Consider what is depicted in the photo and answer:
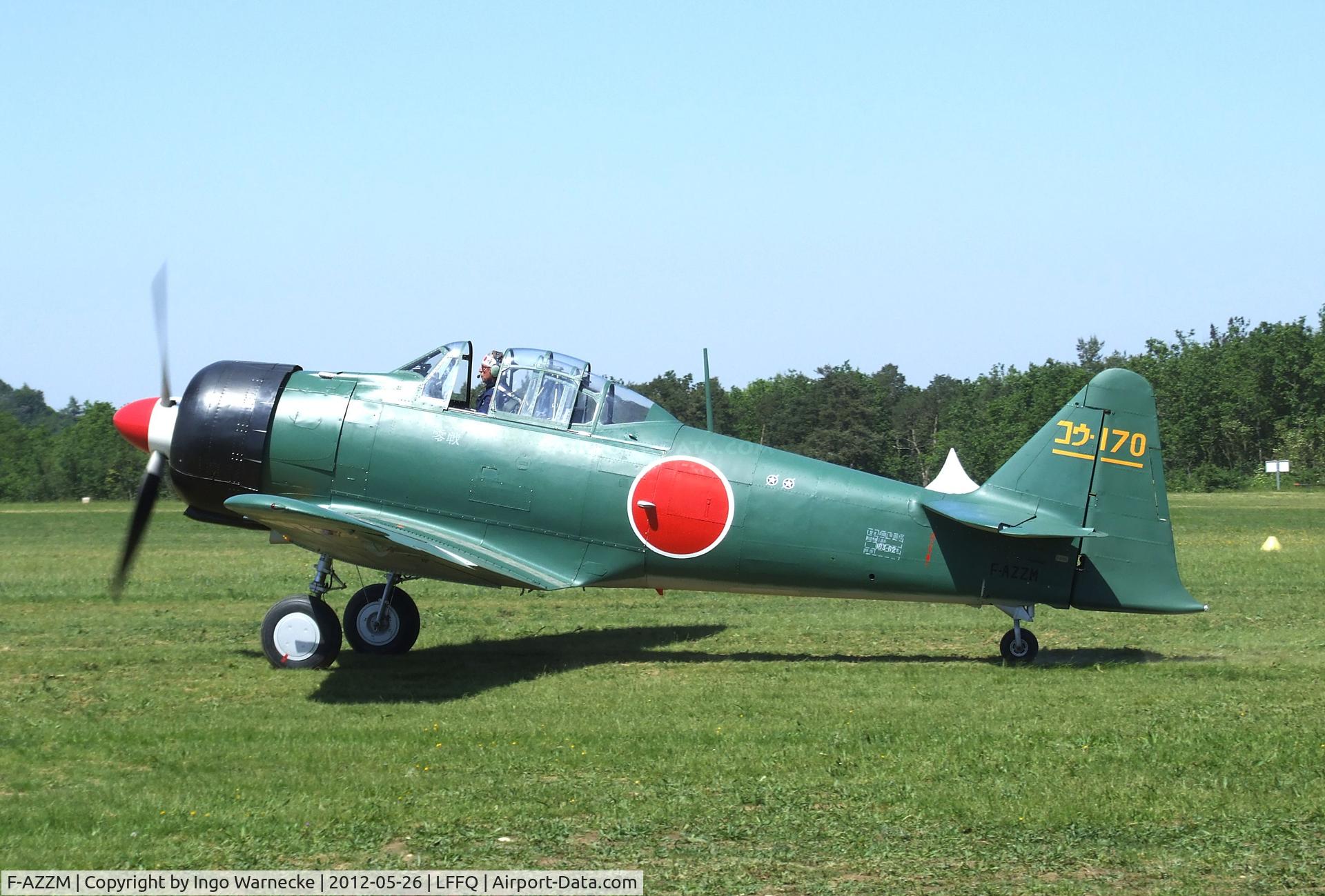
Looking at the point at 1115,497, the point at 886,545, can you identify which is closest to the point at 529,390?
the point at 886,545

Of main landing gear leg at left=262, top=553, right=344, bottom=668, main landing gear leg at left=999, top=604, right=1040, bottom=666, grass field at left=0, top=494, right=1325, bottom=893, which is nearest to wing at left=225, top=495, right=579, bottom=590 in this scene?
main landing gear leg at left=262, top=553, right=344, bottom=668

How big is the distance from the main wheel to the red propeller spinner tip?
6.52ft

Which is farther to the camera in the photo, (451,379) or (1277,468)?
(1277,468)

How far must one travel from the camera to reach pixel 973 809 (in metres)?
6.10

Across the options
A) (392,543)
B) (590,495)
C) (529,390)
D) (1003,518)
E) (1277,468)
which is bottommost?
(392,543)

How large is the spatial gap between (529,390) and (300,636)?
9.10 ft

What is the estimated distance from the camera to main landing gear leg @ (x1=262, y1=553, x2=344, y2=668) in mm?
10039

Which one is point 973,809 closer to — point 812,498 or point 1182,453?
point 812,498

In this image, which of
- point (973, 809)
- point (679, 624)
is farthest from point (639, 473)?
point (973, 809)

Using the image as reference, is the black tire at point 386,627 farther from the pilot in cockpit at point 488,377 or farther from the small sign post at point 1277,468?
the small sign post at point 1277,468

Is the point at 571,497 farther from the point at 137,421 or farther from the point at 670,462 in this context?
the point at 137,421

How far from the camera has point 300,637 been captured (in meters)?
10.0

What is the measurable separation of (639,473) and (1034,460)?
10.9 ft

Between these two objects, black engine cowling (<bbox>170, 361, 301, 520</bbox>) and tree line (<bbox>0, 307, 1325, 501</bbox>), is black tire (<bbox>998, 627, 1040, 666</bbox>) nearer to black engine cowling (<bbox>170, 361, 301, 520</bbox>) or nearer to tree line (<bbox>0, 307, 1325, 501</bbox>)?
black engine cowling (<bbox>170, 361, 301, 520</bbox>)
